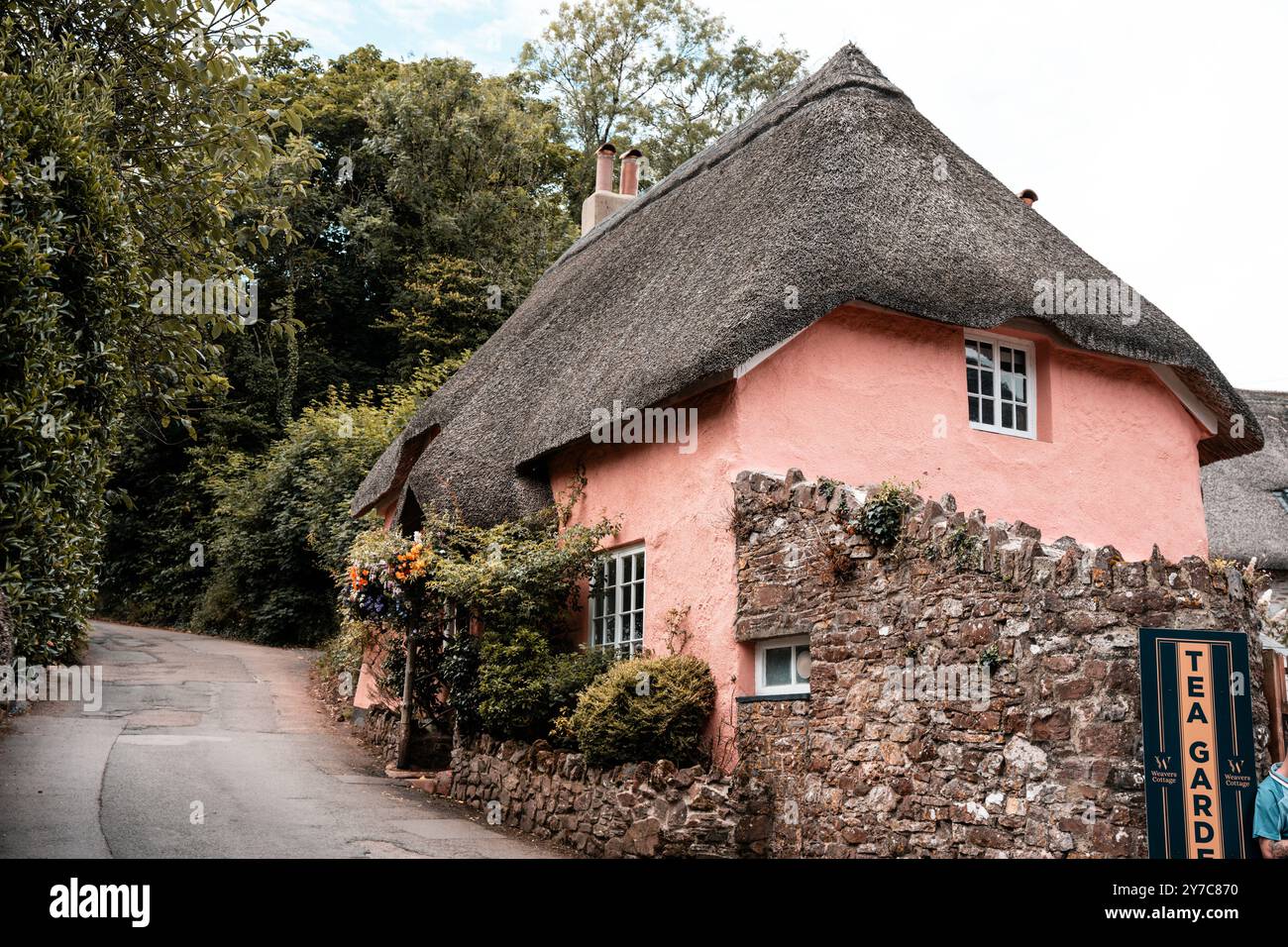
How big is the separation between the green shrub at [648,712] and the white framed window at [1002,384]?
384 cm

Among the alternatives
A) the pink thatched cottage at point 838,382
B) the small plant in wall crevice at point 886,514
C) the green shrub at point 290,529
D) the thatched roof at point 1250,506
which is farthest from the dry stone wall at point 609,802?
the thatched roof at point 1250,506

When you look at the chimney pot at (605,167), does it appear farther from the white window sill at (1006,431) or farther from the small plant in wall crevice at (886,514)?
the small plant in wall crevice at (886,514)

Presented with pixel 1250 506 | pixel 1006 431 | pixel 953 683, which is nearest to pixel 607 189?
pixel 1006 431

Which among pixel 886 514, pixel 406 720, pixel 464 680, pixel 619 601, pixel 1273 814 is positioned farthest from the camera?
pixel 406 720

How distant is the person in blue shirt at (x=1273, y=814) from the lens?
5527 millimetres

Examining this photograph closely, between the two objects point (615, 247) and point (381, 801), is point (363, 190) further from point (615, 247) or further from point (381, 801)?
point (381, 801)

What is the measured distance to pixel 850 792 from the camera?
744 cm

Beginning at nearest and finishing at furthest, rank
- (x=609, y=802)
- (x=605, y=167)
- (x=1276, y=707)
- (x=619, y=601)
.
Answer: (x=1276, y=707) < (x=609, y=802) < (x=619, y=601) < (x=605, y=167)

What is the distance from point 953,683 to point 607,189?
15006 millimetres

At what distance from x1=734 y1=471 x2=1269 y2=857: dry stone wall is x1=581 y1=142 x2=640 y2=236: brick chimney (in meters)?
12.1

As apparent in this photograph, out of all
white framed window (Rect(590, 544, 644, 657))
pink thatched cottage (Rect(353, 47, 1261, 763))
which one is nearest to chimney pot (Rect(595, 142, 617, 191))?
pink thatched cottage (Rect(353, 47, 1261, 763))

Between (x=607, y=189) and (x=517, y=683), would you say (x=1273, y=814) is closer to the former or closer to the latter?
(x=517, y=683)

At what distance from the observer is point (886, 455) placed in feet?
31.9

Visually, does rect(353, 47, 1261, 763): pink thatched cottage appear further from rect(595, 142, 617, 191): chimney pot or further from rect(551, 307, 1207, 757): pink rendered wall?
rect(595, 142, 617, 191): chimney pot
